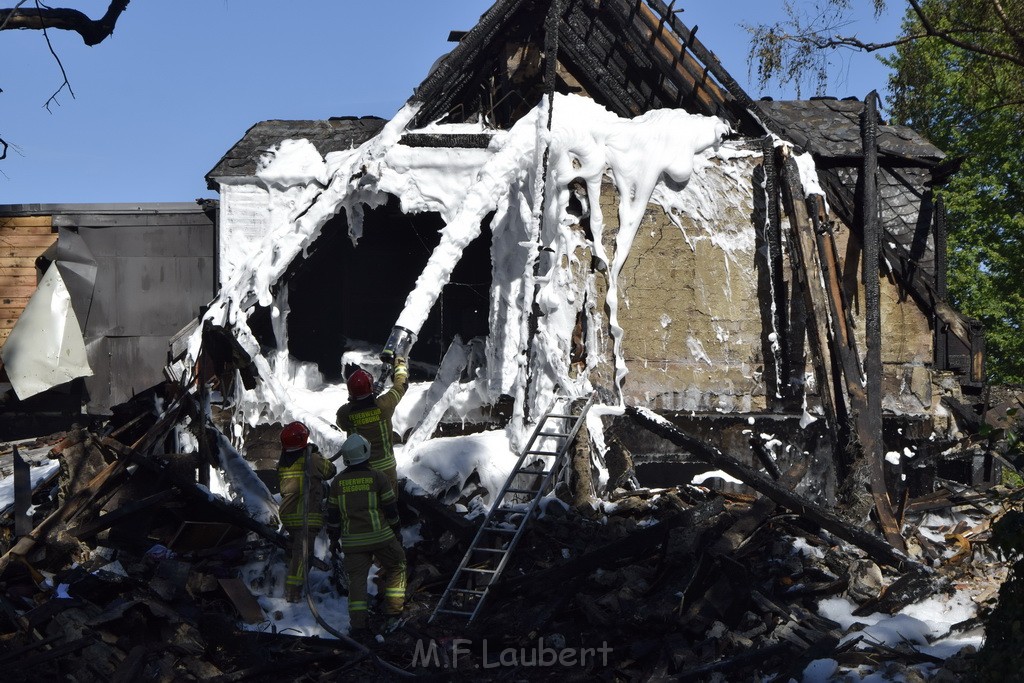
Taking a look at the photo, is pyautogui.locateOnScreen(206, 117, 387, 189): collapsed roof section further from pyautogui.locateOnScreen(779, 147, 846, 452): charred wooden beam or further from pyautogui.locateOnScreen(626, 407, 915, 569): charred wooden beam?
pyautogui.locateOnScreen(626, 407, 915, 569): charred wooden beam

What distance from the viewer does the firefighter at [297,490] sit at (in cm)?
729

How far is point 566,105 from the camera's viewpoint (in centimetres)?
1025

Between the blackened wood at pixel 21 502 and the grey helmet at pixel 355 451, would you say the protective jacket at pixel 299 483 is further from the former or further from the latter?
the blackened wood at pixel 21 502

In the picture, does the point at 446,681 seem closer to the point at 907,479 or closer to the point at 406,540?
the point at 406,540

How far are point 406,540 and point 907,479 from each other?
5342 mm

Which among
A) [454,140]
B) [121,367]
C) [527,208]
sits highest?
[454,140]

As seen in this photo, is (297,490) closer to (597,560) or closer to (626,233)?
(597,560)

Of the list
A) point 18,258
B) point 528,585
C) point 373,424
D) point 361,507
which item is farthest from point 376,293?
point 528,585

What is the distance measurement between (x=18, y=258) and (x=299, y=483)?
26.0 feet

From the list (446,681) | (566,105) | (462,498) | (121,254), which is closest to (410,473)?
(462,498)

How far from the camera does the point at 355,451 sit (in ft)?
22.9

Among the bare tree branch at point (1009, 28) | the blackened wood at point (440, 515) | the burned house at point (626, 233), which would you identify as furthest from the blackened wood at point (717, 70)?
the blackened wood at point (440, 515)

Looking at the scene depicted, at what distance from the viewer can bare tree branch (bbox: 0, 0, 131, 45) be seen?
631 centimetres

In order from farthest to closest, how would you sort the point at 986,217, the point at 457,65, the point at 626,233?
1. the point at 986,217
2. the point at 457,65
3. the point at 626,233
